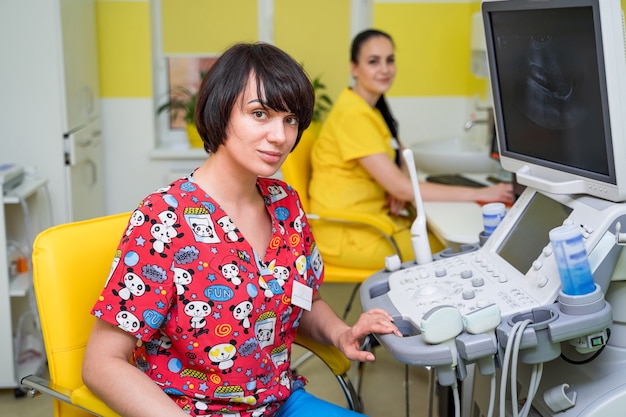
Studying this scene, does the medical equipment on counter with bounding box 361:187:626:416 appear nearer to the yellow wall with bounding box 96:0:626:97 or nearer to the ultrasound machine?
the ultrasound machine

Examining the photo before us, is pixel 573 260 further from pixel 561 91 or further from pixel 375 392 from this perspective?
pixel 375 392

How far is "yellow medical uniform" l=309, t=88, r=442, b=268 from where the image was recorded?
2.66 meters

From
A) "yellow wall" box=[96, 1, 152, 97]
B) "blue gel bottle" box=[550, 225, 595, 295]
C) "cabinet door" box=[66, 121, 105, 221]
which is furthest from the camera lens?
"yellow wall" box=[96, 1, 152, 97]

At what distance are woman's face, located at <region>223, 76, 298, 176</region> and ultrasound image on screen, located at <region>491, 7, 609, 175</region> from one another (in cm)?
49

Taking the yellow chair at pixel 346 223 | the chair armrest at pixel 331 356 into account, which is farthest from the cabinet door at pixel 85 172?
the chair armrest at pixel 331 356

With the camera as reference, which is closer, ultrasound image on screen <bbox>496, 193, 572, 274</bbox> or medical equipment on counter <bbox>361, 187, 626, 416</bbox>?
medical equipment on counter <bbox>361, 187, 626, 416</bbox>

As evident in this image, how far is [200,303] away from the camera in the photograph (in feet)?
4.35

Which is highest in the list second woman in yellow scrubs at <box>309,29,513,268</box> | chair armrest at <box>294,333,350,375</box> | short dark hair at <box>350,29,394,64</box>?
short dark hair at <box>350,29,394,64</box>

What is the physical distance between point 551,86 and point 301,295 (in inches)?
23.5

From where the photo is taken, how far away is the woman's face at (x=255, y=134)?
1372 millimetres

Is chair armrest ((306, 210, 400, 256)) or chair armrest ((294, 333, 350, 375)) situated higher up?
chair armrest ((306, 210, 400, 256))

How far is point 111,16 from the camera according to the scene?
3.91 m

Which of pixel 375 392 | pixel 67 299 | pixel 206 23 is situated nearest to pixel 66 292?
pixel 67 299

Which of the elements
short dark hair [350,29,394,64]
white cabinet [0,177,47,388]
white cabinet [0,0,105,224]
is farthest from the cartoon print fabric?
white cabinet [0,0,105,224]
